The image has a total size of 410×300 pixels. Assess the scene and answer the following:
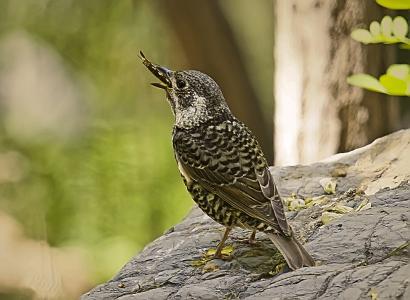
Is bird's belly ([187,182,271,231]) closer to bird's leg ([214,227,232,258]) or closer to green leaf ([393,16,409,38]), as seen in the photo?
bird's leg ([214,227,232,258])

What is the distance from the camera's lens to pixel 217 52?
7.60 m

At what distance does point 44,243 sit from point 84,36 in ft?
5.05

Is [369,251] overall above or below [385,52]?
below

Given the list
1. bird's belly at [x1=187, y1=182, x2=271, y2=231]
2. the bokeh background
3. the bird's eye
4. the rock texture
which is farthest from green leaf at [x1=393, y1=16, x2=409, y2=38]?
the bokeh background

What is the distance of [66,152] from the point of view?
7.61 m

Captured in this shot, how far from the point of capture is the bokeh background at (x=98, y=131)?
752 centimetres

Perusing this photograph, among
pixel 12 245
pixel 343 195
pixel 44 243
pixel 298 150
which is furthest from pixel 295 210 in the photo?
pixel 12 245

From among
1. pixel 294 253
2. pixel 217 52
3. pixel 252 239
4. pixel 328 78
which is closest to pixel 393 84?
pixel 294 253

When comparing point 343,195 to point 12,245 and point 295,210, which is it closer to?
point 295,210

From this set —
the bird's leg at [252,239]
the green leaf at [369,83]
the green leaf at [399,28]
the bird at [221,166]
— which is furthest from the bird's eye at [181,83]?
the green leaf at [399,28]

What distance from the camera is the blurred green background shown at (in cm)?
754

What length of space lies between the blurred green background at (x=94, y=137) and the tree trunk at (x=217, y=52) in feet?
0.24

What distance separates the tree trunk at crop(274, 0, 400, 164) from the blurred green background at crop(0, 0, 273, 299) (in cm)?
99

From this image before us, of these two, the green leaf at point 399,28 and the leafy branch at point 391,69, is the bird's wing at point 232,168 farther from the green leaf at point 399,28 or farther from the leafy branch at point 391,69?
the green leaf at point 399,28
